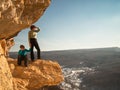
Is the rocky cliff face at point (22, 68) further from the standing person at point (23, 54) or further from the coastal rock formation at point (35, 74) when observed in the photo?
the standing person at point (23, 54)

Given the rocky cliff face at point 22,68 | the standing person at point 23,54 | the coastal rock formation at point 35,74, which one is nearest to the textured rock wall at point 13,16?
the rocky cliff face at point 22,68

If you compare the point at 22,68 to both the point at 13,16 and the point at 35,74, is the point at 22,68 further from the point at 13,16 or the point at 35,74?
the point at 13,16

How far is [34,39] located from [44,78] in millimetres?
2471

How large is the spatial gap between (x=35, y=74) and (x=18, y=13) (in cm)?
452

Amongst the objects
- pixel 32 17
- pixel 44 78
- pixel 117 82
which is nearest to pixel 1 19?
pixel 32 17

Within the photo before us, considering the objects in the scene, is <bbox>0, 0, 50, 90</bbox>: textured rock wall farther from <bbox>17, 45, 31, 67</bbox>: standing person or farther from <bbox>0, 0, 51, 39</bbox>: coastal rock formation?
<bbox>17, 45, 31, 67</bbox>: standing person

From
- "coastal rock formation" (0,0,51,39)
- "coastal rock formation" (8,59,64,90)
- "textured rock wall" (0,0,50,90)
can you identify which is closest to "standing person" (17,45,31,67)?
"coastal rock formation" (8,59,64,90)

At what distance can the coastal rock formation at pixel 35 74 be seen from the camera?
1529 cm

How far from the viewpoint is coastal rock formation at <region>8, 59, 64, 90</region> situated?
15.3 metres

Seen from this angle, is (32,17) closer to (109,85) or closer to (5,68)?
(5,68)

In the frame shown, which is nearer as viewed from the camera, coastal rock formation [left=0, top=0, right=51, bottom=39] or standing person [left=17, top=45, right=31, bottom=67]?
coastal rock formation [left=0, top=0, right=51, bottom=39]

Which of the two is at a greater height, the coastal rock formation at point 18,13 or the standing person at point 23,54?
the coastal rock formation at point 18,13

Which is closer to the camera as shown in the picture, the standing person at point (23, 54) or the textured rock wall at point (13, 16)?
the textured rock wall at point (13, 16)

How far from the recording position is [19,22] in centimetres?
1315
